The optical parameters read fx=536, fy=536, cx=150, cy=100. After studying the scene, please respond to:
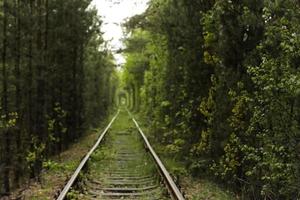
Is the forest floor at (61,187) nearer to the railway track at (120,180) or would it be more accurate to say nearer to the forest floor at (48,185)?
the forest floor at (48,185)

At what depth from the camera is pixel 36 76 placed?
19391 millimetres

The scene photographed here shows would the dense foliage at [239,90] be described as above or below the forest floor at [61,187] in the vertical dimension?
above

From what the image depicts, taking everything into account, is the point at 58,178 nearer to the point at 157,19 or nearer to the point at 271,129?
the point at 271,129

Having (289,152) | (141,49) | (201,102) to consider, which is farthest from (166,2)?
(141,49)

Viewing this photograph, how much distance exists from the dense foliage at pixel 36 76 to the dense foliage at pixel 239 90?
4.51 metres

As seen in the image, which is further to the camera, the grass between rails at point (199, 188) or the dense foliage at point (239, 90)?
the grass between rails at point (199, 188)

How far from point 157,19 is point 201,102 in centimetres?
632

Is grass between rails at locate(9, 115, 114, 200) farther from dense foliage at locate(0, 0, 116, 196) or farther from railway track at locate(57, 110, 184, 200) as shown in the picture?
dense foliage at locate(0, 0, 116, 196)

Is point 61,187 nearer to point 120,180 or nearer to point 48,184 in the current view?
point 48,184

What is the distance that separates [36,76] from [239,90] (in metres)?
10.5

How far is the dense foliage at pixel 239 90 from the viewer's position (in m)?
7.83

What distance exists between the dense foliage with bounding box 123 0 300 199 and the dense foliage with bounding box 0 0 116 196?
14.8ft

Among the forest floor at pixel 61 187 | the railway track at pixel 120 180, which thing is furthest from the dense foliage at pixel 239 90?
the railway track at pixel 120 180

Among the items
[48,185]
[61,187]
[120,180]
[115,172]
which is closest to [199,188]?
[120,180]
